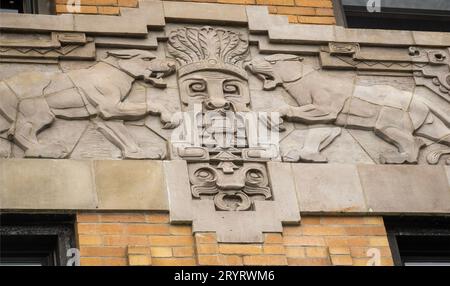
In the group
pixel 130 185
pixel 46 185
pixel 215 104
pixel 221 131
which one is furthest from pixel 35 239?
pixel 215 104

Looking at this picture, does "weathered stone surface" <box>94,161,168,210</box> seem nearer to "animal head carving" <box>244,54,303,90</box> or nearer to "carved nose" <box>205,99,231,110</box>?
"carved nose" <box>205,99,231,110</box>

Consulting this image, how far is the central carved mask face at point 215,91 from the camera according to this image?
38.8ft

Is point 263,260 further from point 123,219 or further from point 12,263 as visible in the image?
point 12,263

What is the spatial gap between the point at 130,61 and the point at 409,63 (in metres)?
2.52

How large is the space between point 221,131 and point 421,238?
72.9 inches

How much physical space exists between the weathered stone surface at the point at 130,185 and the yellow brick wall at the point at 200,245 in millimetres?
88

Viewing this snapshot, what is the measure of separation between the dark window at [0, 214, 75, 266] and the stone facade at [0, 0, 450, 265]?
0.13 meters

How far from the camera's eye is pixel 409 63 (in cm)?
1266

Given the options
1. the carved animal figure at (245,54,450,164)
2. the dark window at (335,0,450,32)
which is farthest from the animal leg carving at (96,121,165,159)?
the dark window at (335,0,450,32)

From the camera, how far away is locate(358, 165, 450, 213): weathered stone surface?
37.9 ft

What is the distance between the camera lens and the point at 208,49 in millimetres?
12211

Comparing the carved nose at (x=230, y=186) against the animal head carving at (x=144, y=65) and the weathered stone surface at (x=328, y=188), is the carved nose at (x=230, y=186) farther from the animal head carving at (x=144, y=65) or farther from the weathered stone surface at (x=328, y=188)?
the animal head carving at (x=144, y=65)
